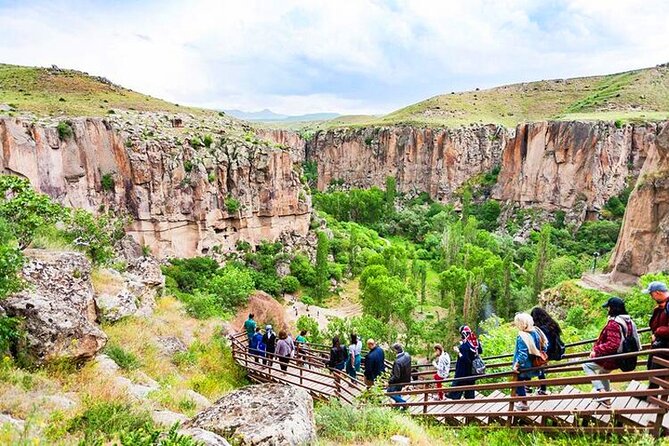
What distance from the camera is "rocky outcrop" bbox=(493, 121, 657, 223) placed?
7000cm

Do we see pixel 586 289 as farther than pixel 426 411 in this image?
Yes

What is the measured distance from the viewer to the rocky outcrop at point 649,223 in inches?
1100

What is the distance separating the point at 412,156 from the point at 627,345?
96303 mm

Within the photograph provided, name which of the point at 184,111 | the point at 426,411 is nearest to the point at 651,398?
the point at 426,411

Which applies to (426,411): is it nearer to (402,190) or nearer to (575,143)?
(575,143)

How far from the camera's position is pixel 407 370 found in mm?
9359

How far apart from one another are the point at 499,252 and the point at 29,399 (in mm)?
63930

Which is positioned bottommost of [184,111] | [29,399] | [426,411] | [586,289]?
[586,289]

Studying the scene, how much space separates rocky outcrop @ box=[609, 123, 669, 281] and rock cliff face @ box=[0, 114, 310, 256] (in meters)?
39.5

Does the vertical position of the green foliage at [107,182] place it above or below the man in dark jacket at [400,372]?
above

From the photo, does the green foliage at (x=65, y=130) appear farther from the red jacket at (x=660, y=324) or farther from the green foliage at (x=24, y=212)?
the red jacket at (x=660, y=324)

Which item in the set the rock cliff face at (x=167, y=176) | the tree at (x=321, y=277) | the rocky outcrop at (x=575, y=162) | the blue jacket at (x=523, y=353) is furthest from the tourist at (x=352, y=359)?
the rocky outcrop at (x=575, y=162)

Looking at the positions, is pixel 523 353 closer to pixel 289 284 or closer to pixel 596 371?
pixel 596 371

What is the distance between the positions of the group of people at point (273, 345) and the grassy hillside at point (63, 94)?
144 ft
